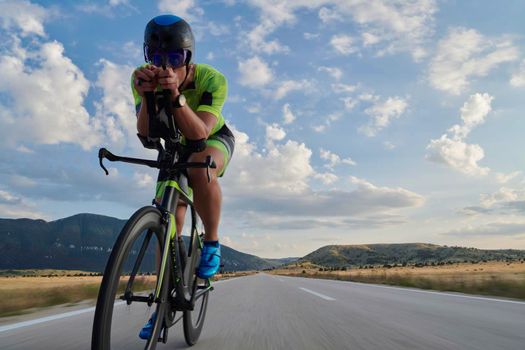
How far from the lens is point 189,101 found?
10.9 ft

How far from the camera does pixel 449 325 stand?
15.5 ft

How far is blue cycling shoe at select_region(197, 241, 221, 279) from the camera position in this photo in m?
3.60

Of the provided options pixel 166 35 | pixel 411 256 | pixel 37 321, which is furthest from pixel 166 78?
pixel 411 256

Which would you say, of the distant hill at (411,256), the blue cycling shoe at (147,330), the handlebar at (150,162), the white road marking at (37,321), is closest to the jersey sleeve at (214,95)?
the handlebar at (150,162)

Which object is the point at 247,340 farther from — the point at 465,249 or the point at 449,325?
the point at 465,249

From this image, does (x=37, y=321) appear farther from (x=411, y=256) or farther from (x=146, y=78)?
(x=411, y=256)

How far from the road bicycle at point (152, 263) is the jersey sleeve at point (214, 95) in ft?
1.18

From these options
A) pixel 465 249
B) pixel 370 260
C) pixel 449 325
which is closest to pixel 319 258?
pixel 370 260

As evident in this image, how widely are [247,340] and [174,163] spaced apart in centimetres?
170

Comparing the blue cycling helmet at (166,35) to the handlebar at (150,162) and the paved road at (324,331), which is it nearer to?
the handlebar at (150,162)

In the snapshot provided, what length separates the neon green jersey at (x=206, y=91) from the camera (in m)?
3.11

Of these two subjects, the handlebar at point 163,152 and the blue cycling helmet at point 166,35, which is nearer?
the handlebar at point 163,152

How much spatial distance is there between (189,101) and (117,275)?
1654 millimetres

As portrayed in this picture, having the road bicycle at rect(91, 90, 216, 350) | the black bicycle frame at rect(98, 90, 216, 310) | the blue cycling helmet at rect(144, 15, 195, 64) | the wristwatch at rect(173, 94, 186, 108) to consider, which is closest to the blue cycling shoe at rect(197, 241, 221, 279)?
the road bicycle at rect(91, 90, 216, 350)
